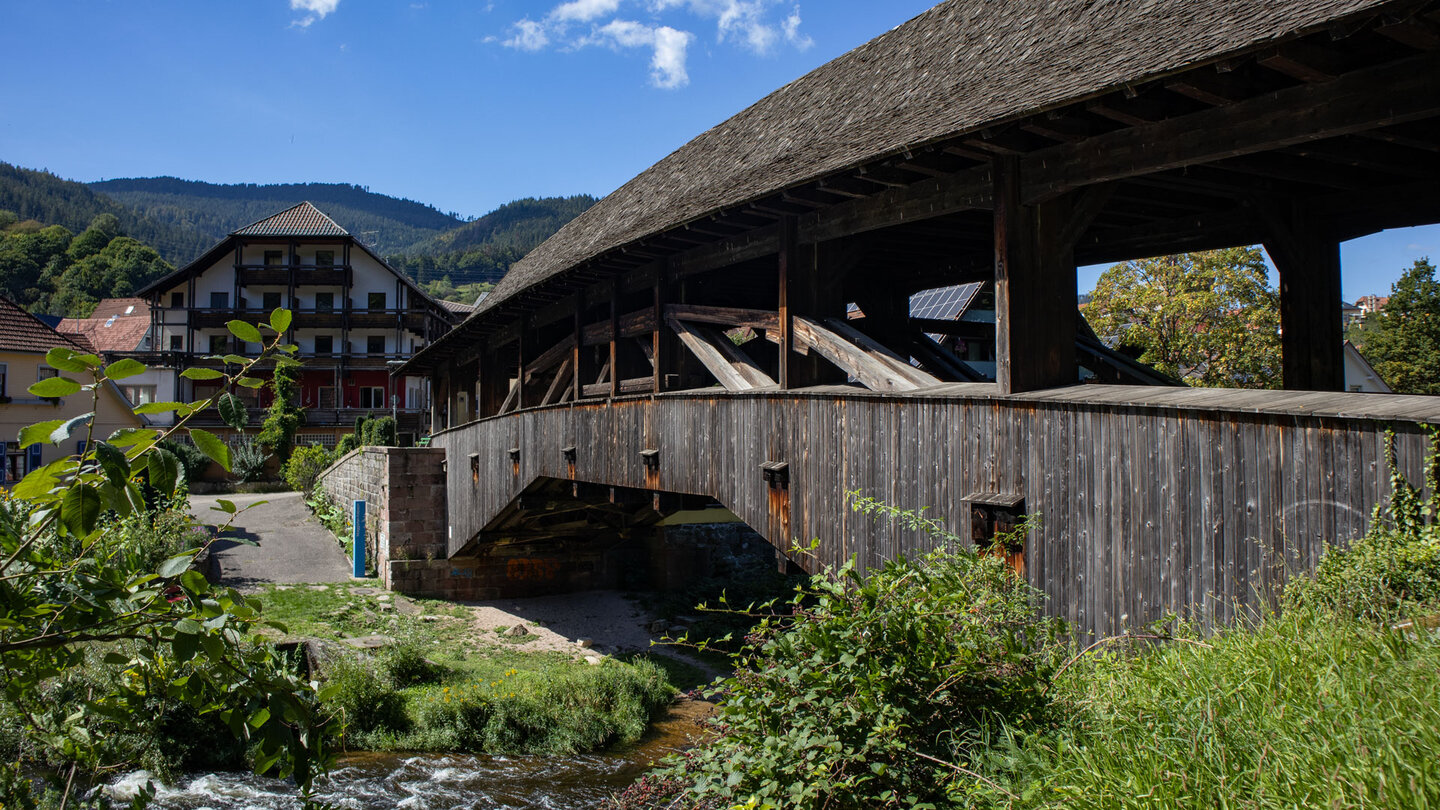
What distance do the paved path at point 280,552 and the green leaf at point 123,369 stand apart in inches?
584

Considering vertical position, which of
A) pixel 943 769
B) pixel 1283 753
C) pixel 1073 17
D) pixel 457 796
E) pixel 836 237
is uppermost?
pixel 1073 17

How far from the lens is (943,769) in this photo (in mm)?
3623

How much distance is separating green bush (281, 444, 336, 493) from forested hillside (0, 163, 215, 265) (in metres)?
93.1

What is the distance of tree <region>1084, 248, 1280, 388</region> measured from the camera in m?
16.1

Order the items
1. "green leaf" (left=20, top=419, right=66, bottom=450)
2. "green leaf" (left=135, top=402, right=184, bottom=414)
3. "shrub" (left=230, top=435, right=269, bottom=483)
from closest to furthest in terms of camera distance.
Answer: "green leaf" (left=135, top=402, right=184, bottom=414), "green leaf" (left=20, top=419, right=66, bottom=450), "shrub" (left=230, top=435, right=269, bottom=483)

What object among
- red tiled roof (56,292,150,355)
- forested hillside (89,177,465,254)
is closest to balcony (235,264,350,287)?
red tiled roof (56,292,150,355)

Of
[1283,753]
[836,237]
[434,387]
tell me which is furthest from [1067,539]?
[434,387]

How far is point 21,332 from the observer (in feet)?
89.8

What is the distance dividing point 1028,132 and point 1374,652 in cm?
409

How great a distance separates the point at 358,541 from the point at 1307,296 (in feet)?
56.4

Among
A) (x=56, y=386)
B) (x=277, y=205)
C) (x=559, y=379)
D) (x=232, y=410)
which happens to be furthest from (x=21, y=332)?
(x=277, y=205)

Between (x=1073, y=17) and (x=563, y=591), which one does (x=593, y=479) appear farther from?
(x=563, y=591)

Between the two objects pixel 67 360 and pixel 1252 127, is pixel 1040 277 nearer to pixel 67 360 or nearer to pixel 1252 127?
pixel 1252 127

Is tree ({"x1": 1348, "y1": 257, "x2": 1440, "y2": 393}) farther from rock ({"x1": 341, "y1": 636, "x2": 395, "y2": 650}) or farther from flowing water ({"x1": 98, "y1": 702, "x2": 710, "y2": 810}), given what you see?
rock ({"x1": 341, "y1": 636, "x2": 395, "y2": 650})
